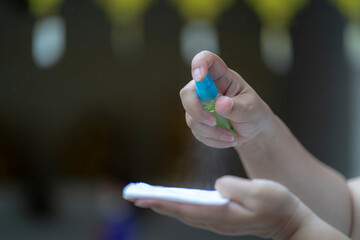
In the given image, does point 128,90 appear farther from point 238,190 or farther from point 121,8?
point 238,190

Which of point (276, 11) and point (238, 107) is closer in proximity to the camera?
point (238, 107)

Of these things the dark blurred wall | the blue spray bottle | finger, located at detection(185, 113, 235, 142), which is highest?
the dark blurred wall

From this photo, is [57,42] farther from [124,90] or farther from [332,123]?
[332,123]

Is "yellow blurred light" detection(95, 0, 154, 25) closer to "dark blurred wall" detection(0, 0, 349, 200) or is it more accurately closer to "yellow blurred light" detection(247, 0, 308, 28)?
"dark blurred wall" detection(0, 0, 349, 200)

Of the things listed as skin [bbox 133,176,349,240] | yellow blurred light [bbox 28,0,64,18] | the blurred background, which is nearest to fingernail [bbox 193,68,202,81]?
skin [bbox 133,176,349,240]

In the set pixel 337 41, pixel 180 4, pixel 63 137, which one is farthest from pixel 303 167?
pixel 63 137

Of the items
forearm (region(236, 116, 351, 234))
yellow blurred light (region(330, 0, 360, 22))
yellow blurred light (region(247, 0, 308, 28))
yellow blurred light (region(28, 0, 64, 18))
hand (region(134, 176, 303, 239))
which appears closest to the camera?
hand (region(134, 176, 303, 239))

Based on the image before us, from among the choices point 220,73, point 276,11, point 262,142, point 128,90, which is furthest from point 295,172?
point 276,11
